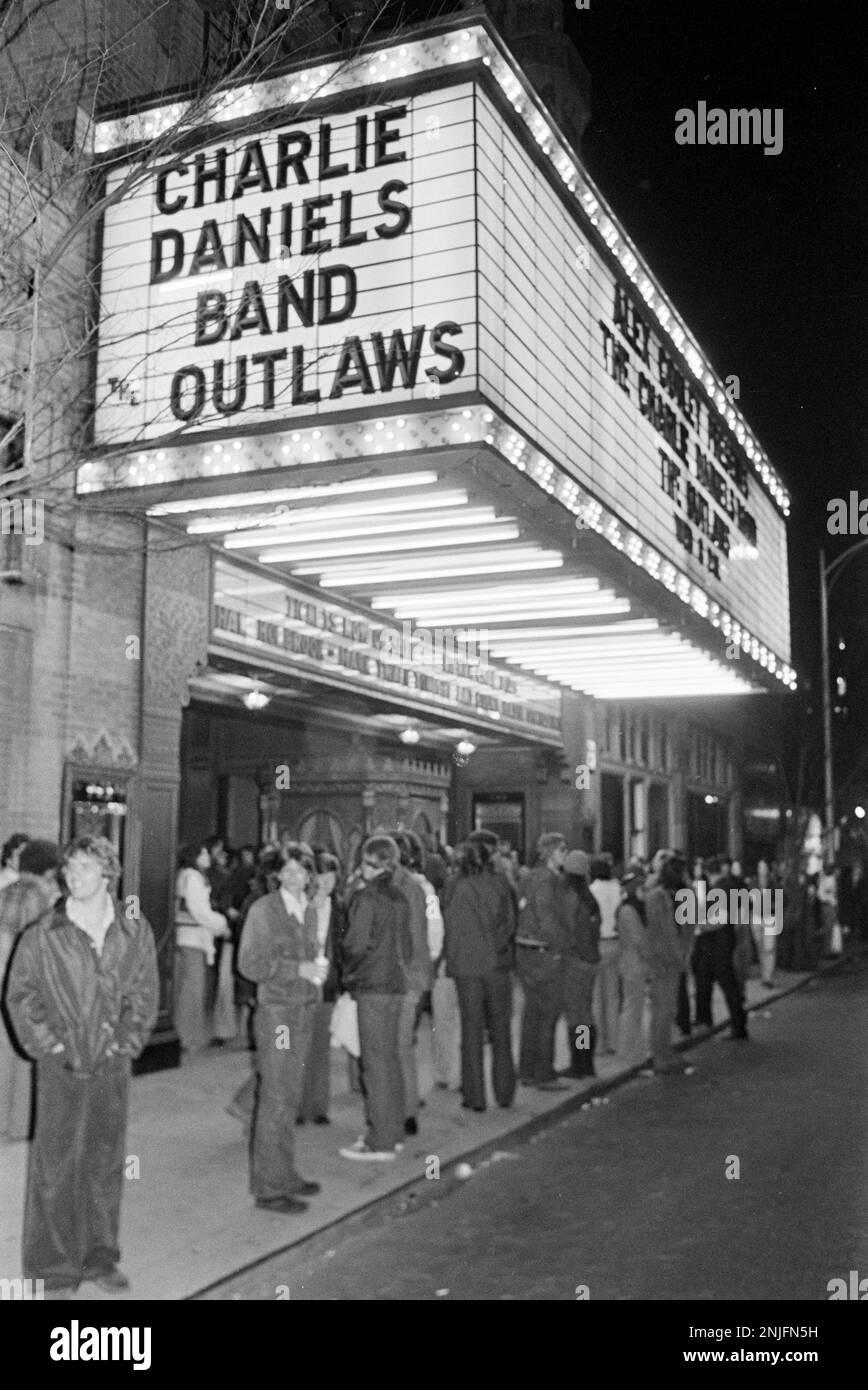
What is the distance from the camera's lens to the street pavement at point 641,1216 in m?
5.84

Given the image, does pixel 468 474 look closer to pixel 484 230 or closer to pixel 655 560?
pixel 484 230

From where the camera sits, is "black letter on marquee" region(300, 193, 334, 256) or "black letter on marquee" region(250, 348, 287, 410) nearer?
"black letter on marquee" region(300, 193, 334, 256)

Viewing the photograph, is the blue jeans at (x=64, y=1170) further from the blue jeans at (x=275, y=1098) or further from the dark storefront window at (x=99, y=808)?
the dark storefront window at (x=99, y=808)

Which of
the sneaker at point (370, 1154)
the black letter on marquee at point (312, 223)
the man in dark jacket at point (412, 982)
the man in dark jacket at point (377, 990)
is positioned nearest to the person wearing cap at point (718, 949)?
the man in dark jacket at point (412, 982)

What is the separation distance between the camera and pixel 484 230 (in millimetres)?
8875

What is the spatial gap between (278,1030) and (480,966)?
289cm

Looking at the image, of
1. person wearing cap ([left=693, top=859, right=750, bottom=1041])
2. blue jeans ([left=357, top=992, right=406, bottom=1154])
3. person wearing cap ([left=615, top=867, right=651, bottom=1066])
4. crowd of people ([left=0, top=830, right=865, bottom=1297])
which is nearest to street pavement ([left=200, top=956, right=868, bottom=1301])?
blue jeans ([left=357, top=992, right=406, bottom=1154])

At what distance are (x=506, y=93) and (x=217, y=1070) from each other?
26.0 feet

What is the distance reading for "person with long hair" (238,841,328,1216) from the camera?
6.64m

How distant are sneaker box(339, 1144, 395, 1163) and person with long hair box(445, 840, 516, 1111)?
5.10ft

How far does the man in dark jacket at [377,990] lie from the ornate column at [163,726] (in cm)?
300

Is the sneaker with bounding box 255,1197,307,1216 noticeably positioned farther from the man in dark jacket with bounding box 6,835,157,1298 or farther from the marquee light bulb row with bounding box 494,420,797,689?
the marquee light bulb row with bounding box 494,420,797,689

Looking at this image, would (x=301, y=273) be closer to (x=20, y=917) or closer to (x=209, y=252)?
(x=209, y=252)
